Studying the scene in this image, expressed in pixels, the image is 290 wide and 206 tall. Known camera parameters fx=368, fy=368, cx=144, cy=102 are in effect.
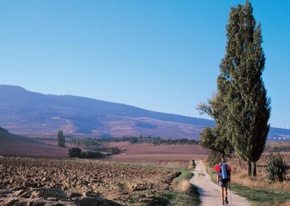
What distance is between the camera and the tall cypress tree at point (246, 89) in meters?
32.7

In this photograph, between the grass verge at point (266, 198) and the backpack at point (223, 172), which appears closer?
the grass verge at point (266, 198)

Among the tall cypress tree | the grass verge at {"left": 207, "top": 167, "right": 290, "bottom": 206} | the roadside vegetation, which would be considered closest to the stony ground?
the grass verge at {"left": 207, "top": 167, "right": 290, "bottom": 206}

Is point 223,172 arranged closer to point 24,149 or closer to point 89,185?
point 89,185

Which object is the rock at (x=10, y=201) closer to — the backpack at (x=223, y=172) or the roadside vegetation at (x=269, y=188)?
the backpack at (x=223, y=172)

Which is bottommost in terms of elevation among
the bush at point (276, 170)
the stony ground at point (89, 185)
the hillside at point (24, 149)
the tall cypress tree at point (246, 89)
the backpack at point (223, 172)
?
the hillside at point (24, 149)

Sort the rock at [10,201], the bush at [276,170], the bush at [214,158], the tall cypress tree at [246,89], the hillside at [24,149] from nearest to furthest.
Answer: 1. the rock at [10,201]
2. the bush at [276,170]
3. the tall cypress tree at [246,89]
4. the bush at [214,158]
5. the hillside at [24,149]

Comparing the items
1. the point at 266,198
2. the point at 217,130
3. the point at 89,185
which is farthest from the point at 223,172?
the point at 217,130

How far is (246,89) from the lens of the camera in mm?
33938

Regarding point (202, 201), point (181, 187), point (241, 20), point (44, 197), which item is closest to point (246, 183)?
point (181, 187)

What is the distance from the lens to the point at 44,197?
13281 millimetres

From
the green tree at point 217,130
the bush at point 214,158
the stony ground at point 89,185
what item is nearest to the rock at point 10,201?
the stony ground at point 89,185

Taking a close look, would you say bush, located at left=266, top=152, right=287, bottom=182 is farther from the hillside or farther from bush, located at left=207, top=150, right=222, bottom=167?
the hillside

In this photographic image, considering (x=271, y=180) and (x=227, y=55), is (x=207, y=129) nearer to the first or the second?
(x=227, y=55)

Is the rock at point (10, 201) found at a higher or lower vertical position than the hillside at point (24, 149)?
higher
